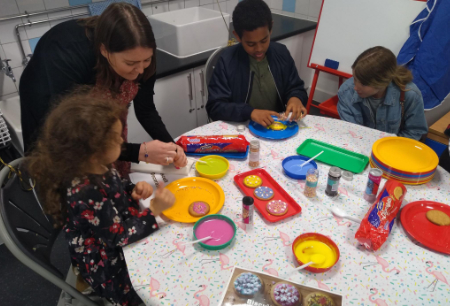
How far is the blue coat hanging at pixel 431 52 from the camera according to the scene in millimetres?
1964

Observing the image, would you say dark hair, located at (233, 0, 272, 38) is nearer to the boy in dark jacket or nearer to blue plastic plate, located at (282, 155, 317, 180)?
the boy in dark jacket

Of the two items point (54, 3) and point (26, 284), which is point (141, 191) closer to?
point (26, 284)

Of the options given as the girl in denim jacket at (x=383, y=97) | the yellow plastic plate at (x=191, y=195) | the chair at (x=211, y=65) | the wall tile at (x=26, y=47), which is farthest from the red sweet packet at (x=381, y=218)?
the wall tile at (x=26, y=47)

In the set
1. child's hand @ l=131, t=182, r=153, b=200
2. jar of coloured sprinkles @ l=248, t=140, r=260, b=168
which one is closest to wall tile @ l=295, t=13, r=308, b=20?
jar of coloured sprinkles @ l=248, t=140, r=260, b=168

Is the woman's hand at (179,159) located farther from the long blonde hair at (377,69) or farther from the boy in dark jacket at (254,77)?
the long blonde hair at (377,69)

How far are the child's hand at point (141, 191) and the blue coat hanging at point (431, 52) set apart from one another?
193 centimetres

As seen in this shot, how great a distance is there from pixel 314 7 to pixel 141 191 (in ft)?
8.95

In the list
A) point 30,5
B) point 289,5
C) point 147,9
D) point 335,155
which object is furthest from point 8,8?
point 289,5

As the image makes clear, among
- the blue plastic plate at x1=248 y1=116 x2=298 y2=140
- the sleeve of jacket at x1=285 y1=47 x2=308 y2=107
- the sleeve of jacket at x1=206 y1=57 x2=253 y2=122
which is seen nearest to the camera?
the blue plastic plate at x1=248 y1=116 x2=298 y2=140

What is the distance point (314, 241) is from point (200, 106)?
5.66 ft

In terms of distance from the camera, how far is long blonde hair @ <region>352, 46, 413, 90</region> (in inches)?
62.6

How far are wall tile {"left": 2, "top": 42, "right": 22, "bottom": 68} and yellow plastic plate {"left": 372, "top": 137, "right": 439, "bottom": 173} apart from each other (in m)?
2.06

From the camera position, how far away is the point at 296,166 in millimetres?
1265

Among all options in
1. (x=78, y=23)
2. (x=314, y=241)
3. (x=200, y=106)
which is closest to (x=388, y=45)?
(x=200, y=106)
